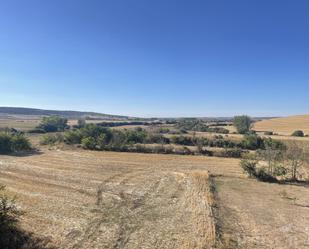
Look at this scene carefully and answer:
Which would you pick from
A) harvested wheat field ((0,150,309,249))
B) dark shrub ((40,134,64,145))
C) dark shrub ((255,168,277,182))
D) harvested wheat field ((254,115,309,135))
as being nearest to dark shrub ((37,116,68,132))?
dark shrub ((40,134,64,145))

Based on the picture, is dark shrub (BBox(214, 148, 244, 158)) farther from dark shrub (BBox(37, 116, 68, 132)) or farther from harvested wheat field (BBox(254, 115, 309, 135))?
dark shrub (BBox(37, 116, 68, 132))

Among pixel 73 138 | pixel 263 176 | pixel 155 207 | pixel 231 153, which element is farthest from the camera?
pixel 73 138

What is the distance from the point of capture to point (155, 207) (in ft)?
68.4

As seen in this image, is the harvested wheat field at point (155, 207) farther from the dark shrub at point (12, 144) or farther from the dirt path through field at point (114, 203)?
the dark shrub at point (12, 144)

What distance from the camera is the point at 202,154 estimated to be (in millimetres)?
51656

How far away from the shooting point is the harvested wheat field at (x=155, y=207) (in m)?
15.6

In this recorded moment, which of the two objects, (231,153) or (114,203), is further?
(231,153)

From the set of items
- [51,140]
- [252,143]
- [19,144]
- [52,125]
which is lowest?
[51,140]

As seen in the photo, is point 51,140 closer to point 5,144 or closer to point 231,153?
point 5,144

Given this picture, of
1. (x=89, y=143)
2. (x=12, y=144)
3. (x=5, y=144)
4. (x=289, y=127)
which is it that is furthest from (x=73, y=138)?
(x=289, y=127)

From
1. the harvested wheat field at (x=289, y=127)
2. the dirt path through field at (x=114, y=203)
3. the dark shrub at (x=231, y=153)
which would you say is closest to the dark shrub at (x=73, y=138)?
the dirt path through field at (x=114, y=203)

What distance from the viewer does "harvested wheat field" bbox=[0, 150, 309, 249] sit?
1557 cm

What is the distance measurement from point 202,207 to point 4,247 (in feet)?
43.0

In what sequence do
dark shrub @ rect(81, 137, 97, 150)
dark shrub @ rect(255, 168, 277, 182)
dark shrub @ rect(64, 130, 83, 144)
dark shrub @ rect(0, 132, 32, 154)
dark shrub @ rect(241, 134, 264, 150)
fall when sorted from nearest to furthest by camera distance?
dark shrub @ rect(255, 168, 277, 182) → dark shrub @ rect(0, 132, 32, 154) → dark shrub @ rect(81, 137, 97, 150) → dark shrub @ rect(241, 134, 264, 150) → dark shrub @ rect(64, 130, 83, 144)
